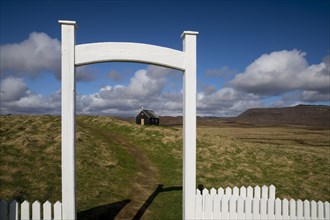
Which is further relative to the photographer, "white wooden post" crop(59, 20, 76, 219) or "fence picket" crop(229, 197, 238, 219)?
"fence picket" crop(229, 197, 238, 219)

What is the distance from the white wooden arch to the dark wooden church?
145ft

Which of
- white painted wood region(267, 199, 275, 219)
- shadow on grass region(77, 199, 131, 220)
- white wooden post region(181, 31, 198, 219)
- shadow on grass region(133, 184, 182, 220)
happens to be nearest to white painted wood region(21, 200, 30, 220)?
shadow on grass region(77, 199, 131, 220)

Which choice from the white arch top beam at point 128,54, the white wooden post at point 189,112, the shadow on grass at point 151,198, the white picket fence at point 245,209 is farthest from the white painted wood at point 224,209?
the white arch top beam at point 128,54

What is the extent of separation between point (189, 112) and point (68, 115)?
271 centimetres

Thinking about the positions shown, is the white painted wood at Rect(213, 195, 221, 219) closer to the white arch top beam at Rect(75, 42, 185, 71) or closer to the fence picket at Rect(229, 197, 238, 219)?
the fence picket at Rect(229, 197, 238, 219)

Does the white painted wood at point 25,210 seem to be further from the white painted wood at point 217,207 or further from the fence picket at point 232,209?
the fence picket at point 232,209

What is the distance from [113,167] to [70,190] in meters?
10.2

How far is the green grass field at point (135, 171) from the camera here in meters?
10.7

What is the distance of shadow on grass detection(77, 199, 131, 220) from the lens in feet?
29.0

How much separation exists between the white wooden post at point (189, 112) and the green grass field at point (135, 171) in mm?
3424

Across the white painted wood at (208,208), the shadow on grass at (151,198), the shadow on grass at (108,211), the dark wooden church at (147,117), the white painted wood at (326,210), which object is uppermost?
the dark wooden church at (147,117)

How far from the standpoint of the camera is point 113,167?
15734 mm

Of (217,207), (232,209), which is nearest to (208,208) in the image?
(217,207)

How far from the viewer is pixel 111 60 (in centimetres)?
596
